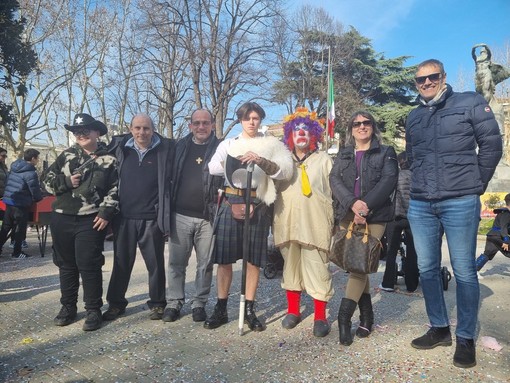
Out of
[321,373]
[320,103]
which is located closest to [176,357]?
[321,373]

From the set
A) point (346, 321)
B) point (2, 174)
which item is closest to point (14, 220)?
point (2, 174)

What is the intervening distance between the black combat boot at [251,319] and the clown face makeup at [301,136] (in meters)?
1.50

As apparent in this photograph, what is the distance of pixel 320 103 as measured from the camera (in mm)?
28156

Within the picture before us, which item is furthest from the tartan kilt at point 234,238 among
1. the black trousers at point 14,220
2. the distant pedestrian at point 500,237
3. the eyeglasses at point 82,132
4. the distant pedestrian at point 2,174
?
the distant pedestrian at point 2,174

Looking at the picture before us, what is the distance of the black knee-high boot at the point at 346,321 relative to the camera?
3.30m

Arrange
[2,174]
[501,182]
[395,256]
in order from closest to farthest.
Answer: [395,256] < [2,174] < [501,182]

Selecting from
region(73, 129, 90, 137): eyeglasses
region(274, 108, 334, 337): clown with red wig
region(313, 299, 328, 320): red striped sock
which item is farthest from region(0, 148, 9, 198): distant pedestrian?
region(313, 299, 328, 320): red striped sock

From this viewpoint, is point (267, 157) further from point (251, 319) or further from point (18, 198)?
point (18, 198)

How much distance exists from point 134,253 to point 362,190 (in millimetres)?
2208

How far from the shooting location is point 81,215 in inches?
146

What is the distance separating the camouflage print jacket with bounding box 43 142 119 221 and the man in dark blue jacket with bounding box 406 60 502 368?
8.75 ft

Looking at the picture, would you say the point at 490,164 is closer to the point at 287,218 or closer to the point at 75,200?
the point at 287,218

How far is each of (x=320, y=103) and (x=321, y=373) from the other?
26.7m

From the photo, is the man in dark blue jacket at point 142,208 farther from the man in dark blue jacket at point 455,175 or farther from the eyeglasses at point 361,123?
the man in dark blue jacket at point 455,175
